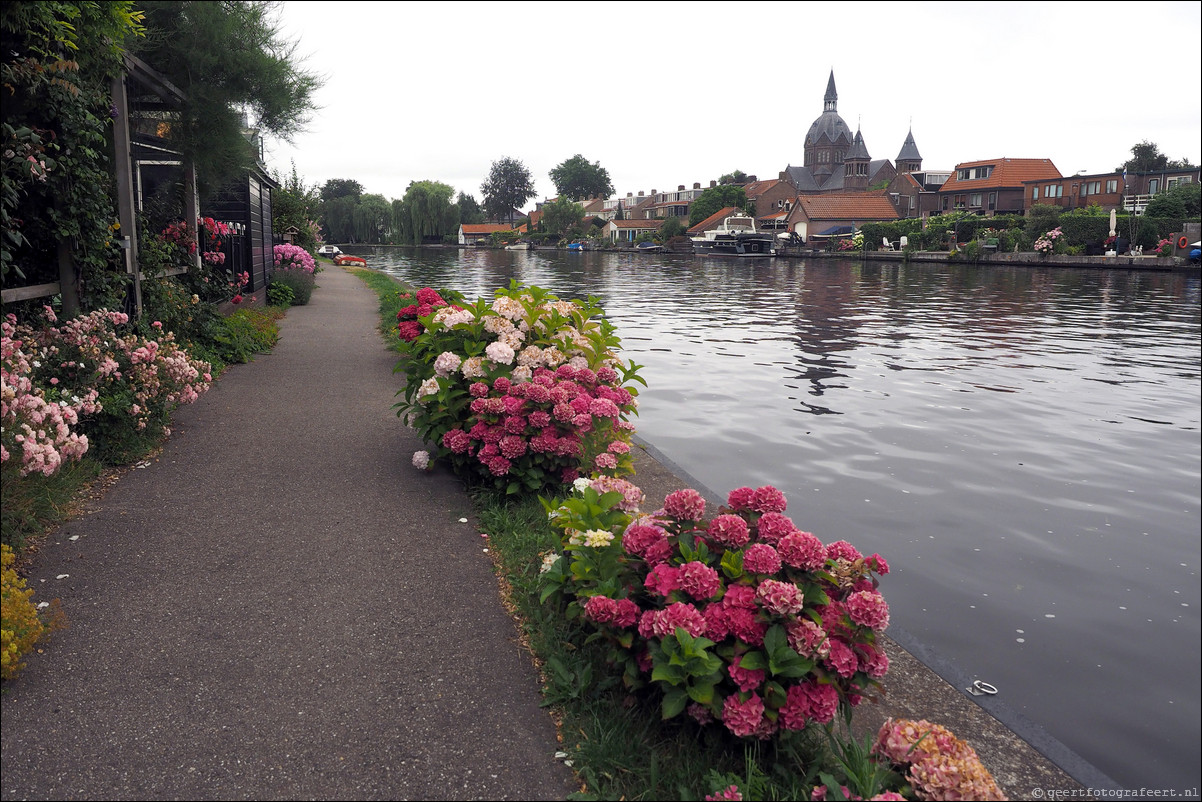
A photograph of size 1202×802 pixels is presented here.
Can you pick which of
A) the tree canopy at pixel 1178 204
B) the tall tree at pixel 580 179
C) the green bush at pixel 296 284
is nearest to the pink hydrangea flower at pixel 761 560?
the green bush at pixel 296 284

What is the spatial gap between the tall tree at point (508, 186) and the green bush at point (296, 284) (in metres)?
133

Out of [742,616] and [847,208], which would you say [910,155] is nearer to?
[847,208]

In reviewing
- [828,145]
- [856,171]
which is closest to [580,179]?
[828,145]

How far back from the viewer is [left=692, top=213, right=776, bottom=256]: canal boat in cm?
8212

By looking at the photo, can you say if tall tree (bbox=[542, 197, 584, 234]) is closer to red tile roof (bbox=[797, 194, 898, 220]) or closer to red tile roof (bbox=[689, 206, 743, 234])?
red tile roof (bbox=[689, 206, 743, 234])

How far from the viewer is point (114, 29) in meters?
6.75


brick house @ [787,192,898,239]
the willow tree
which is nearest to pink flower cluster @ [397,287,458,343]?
brick house @ [787,192,898,239]

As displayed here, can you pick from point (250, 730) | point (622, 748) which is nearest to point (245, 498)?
point (250, 730)

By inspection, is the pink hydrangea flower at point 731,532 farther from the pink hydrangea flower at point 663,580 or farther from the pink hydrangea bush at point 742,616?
the pink hydrangea flower at point 663,580

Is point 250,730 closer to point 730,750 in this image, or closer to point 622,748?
point 622,748

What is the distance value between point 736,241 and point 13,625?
274 feet

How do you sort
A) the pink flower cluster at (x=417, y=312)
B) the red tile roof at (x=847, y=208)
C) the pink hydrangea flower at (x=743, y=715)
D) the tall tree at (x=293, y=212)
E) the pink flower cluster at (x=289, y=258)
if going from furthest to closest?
1. the red tile roof at (x=847, y=208)
2. the tall tree at (x=293, y=212)
3. the pink flower cluster at (x=289, y=258)
4. the pink flower cluster at (x=417, y=312)
5. the pink hydrangea flower at (x=743, y=715)

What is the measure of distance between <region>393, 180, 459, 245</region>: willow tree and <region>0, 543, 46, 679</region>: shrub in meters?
110

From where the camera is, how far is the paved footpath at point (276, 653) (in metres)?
2.93
